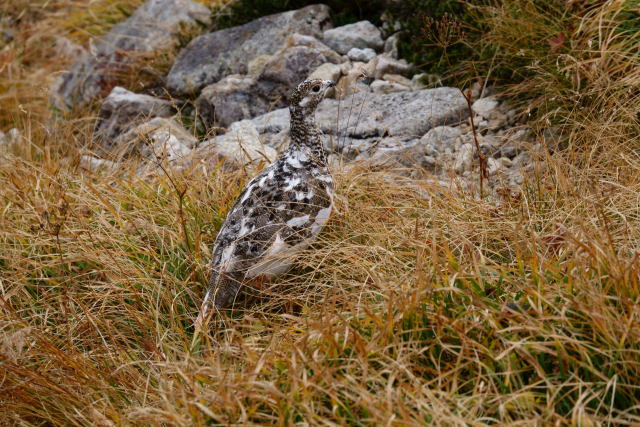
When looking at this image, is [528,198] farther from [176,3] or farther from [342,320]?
[176,3]

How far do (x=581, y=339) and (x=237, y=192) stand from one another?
221 centimetres

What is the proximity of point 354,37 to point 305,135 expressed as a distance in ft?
8.05

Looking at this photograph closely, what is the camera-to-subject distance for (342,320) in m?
2.77

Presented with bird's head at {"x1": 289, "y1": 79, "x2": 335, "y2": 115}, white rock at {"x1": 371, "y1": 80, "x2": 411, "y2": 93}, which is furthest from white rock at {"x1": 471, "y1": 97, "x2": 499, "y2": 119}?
bird's head at {"x1": 289, "y1": 79, "x2": 335, "y2": 115}

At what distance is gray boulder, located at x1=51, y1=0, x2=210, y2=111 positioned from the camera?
7219mm

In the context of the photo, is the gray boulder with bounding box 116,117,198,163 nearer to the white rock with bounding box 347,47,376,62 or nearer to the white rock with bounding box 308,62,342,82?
the white rock with bounding box 308,62,342,82

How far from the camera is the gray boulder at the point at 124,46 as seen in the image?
722cm

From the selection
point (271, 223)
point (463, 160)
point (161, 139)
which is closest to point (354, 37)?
point (161, 139)

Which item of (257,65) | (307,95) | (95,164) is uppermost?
(307,95)

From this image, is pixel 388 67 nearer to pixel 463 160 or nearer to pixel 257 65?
pixel 257 65

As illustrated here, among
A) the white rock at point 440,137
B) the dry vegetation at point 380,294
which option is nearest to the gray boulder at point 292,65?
the white rock at point 440,137

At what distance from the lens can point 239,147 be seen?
4.81m

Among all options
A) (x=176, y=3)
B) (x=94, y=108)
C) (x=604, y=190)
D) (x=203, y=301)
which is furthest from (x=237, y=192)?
(x=176, y=3)

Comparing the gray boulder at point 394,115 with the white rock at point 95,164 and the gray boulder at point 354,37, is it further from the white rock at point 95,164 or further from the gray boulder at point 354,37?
the white rock at point 95,164
